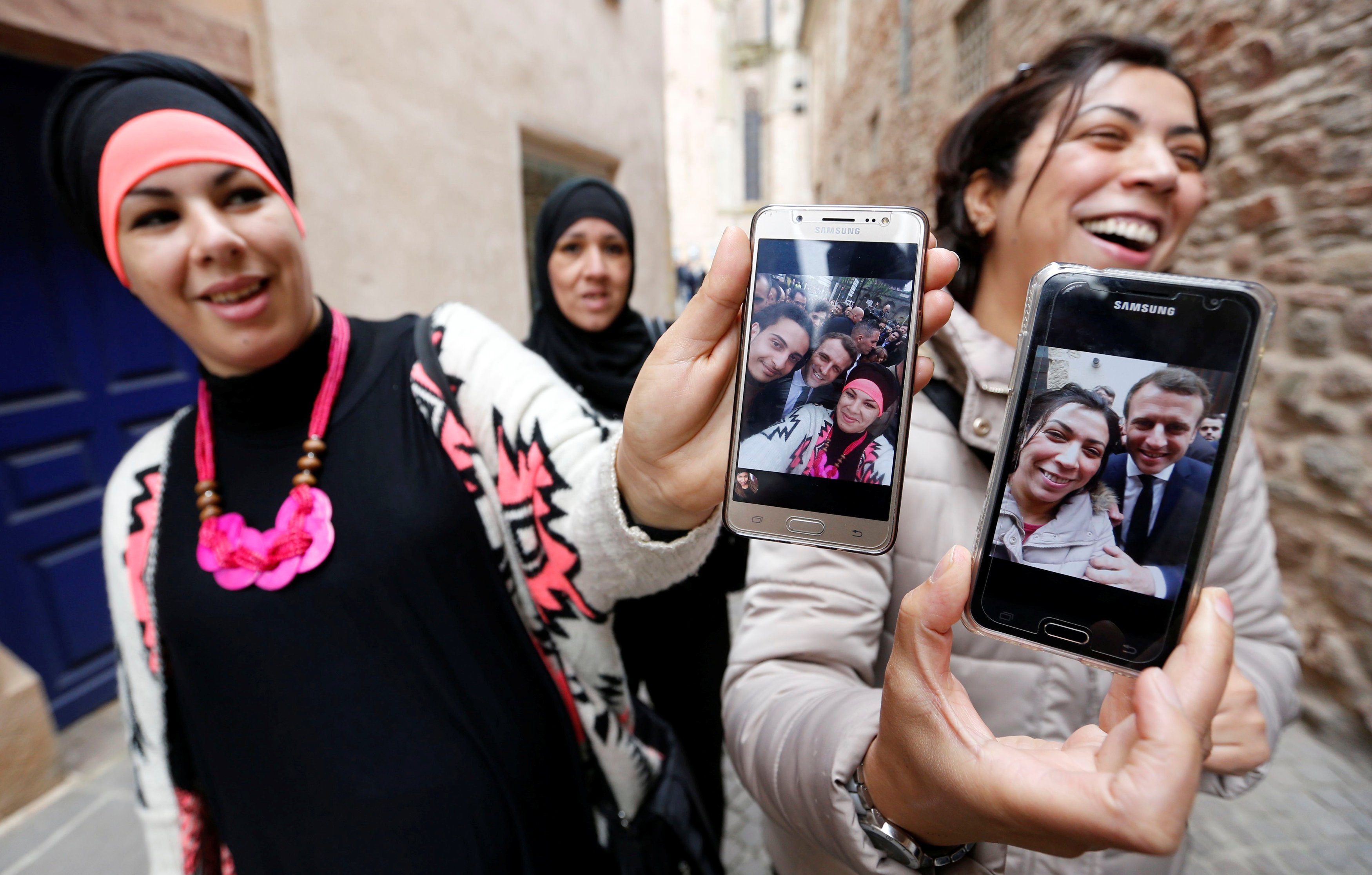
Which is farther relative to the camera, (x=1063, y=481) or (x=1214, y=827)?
(x=1214, y=827)

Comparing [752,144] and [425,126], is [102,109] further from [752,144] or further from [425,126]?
[752,144]

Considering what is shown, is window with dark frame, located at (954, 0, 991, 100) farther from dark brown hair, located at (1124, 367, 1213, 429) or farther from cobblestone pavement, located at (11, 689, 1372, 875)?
dark brown hair, located at (1124, 367, 1213, 429)

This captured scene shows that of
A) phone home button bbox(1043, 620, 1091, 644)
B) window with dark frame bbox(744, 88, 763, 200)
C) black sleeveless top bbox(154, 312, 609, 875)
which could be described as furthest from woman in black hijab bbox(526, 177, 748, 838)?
window with dark frame bbox(744, 88, 763, 200)

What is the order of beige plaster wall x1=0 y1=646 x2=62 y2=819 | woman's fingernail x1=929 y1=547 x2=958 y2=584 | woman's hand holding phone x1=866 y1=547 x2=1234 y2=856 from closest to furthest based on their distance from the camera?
woman's hand holding phone x1=866 y1=547 x2=1234 y2=856 < woman's fingernail x1=929 y1=547 x2=958 y2=584 < beige plaster wall x1=0 y1=646 x2=62 y2=819

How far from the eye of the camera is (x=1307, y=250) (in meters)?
2.55

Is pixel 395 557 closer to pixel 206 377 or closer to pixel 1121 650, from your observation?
pixel 206 377

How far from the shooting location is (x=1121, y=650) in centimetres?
61

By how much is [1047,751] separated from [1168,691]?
0.11 metres

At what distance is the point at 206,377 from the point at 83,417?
89.4 inches

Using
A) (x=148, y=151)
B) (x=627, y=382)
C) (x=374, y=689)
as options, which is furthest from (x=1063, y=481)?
(x=627, y=382)

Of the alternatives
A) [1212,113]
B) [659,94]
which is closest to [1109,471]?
[1212,113]

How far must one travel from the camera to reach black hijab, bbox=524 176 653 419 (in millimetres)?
2389

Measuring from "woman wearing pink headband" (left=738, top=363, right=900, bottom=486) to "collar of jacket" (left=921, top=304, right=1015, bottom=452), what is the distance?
215 mm

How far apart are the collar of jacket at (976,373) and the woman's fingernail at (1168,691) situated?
0.41m
